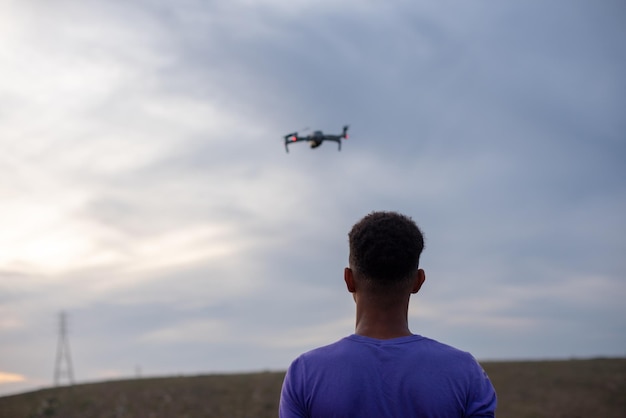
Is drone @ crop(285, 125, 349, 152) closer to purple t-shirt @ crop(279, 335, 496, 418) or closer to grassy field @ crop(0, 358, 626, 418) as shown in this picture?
purple t-shirt @ crop(279, 335, 496, 418)

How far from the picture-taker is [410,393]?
3996mm

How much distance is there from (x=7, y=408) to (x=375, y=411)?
68.8 metres

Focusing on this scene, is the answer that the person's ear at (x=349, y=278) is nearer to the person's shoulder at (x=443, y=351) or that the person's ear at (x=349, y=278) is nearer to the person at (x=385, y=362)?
the person at (x=385, y=362)

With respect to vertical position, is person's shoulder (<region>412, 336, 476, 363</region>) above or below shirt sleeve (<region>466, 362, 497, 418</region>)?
above

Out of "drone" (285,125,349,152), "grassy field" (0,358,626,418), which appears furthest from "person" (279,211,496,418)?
"grassy field" (0,358,626,418)

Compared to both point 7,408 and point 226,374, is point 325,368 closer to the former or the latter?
point 7,408

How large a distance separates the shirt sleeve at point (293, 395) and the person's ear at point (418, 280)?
0.89 m

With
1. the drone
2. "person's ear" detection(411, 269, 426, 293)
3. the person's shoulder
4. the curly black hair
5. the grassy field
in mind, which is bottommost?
the grassy field

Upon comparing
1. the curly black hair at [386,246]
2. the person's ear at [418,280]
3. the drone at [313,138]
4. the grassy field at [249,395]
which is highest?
the drone at [313,138]

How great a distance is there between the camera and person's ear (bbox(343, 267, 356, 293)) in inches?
179

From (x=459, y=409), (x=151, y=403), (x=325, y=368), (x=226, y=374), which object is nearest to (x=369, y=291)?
(x=325, y=368)

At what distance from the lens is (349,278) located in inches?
180

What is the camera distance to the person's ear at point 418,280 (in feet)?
14.8

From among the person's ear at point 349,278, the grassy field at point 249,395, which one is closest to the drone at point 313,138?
the person's ear at point 349,278
